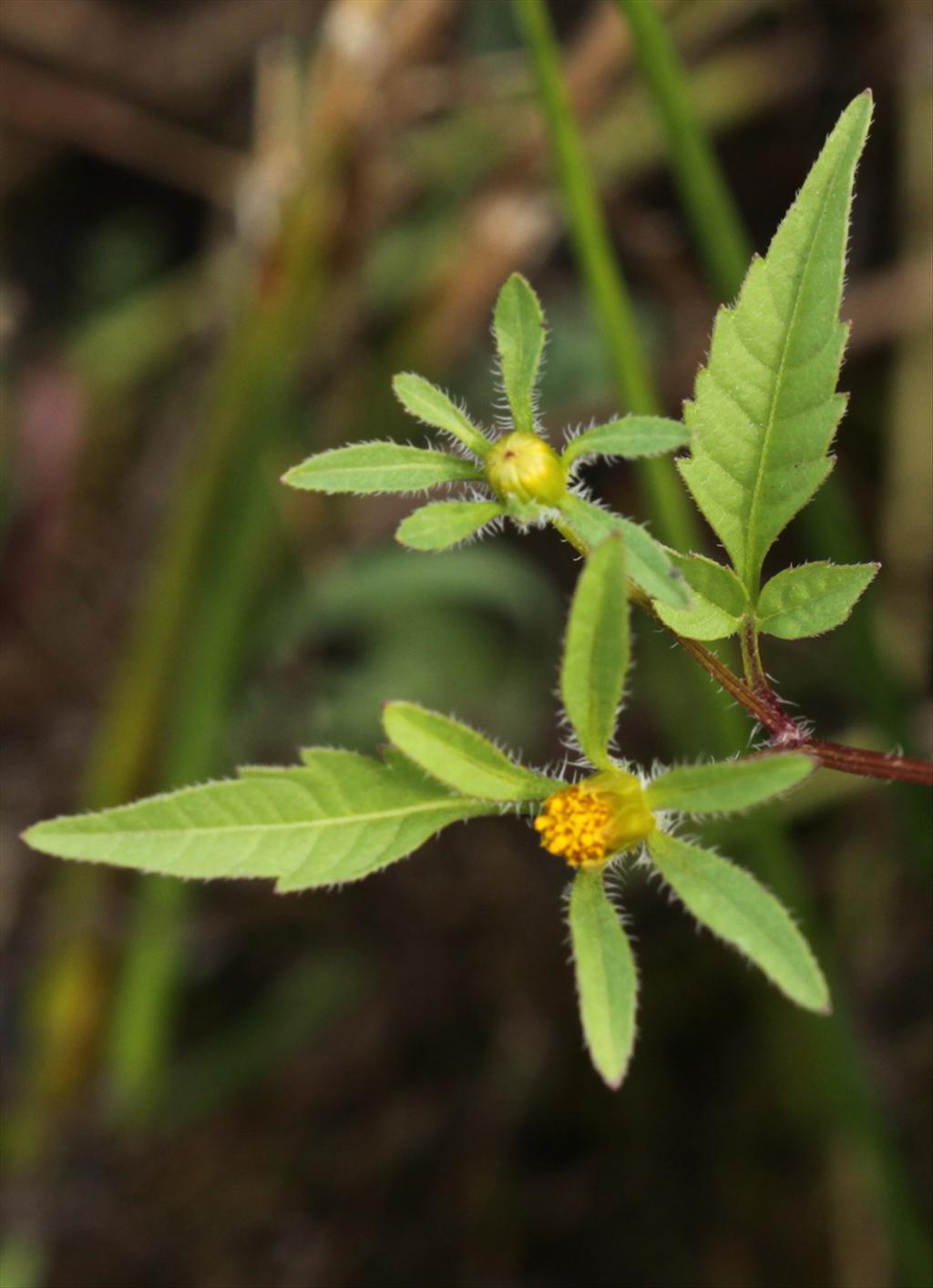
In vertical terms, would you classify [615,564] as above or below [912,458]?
below

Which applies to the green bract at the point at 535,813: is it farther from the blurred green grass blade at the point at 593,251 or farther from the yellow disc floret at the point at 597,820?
the blurred green grass blade at the point at 593,251

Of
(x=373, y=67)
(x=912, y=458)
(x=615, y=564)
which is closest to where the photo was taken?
(x=615, y=564)

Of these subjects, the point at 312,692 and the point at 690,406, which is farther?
the point at 312,692

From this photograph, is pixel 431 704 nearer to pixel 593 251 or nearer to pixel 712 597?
pixel 593 251

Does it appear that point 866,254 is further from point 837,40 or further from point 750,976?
point 750,976

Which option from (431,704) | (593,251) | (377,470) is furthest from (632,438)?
(431,704)

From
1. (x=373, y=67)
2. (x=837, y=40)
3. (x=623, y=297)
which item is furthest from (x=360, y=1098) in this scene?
(x=837, y=40)
